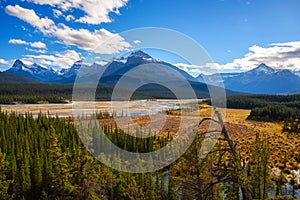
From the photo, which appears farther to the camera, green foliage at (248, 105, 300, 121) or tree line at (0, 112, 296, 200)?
green foliage at (248, 105, 300, 121)

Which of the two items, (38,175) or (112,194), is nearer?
(112,194)

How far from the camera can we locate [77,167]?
2431 cm

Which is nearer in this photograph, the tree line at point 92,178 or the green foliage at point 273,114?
the tree line at point 92,178

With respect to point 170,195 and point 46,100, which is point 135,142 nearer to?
point 170,195

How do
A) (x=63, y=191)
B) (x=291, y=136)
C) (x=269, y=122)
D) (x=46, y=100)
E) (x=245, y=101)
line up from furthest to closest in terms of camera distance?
(x=46, y=100) < (x=245, y=101) < (x=269, y=122) < (x=291, y=136) < (x=63, y=191)

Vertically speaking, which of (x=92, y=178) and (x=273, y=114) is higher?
(x=273, y=114)

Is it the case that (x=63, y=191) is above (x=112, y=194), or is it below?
above

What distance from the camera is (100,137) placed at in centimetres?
5291

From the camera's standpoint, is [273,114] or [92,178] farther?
[273,114]

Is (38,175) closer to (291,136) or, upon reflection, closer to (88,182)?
(88,182)

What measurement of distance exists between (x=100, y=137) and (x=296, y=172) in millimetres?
36684

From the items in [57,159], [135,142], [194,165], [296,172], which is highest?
[194,165]

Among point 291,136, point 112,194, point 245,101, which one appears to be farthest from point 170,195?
point 245,101

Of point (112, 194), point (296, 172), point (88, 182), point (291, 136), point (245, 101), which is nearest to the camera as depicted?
point (88, 182)
